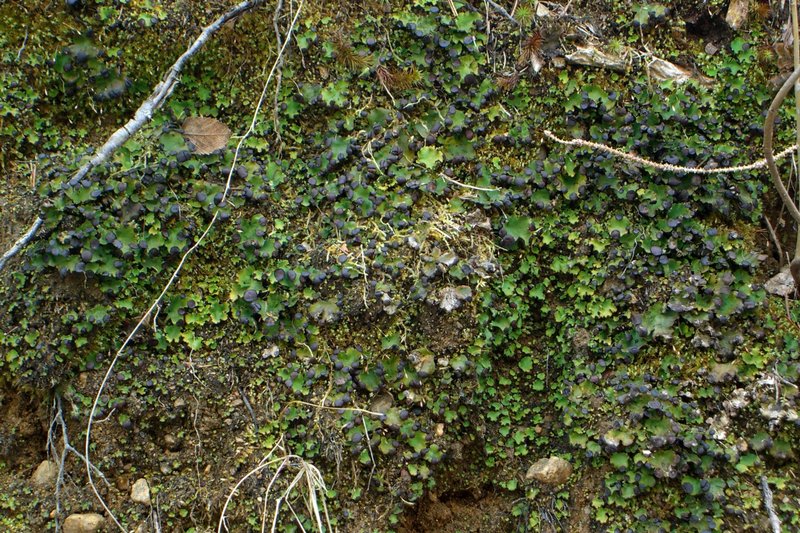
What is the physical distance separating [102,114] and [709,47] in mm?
3436

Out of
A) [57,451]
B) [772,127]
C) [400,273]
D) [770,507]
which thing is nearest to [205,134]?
[400,273]

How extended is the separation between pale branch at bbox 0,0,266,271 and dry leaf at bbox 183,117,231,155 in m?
0.19

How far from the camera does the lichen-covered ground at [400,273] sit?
3309mm

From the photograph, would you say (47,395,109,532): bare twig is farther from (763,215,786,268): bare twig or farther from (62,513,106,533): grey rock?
(763,215,786,268): bare twig

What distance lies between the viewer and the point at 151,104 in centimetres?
356

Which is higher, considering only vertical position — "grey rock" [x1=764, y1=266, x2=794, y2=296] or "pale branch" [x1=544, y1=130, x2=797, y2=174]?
"pale branch" [x1=544, y1=130, x2=797, y2=174]

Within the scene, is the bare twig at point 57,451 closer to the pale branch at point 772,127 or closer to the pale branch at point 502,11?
the pale branch at point 502,11

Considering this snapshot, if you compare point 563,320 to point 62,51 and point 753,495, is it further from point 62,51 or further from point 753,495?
point 62,51

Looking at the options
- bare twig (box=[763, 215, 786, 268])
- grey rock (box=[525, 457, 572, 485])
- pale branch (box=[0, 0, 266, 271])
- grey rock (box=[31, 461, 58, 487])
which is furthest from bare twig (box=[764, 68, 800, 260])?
grey rock (box=[31, 461, 58, 487])

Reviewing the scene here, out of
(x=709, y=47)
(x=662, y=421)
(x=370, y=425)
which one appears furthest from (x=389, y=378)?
(x=709, y=47)

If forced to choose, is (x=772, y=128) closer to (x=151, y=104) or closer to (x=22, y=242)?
(x=151, y=104)

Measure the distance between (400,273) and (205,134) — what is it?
135cm

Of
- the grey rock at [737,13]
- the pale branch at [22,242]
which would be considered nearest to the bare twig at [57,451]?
the pale branch at [22,242]

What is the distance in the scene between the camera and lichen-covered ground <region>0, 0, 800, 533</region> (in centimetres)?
331
